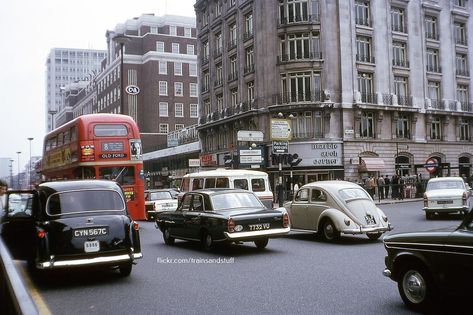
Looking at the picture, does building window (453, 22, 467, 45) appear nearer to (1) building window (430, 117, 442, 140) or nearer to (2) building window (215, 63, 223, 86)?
(1) building window (430, 117, 442, 140)

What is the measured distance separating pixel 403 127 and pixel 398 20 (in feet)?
31.5

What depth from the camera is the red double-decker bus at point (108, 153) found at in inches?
691

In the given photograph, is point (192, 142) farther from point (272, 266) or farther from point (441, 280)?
point (441, 280)

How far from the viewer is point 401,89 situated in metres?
44.6

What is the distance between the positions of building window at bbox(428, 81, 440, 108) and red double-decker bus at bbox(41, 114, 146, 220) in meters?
35.7

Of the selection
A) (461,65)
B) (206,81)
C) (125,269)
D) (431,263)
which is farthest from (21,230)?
(461,65)

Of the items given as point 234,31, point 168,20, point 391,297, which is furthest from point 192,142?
point 391,297

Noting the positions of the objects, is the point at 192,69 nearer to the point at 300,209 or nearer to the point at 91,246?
the point at 300,209

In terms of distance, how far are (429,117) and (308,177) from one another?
45.4 feet

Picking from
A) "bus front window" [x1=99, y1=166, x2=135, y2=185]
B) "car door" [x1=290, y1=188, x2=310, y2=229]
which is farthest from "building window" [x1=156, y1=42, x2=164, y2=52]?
"car door" [x1=290, y1=188, x2=310, y2=229]

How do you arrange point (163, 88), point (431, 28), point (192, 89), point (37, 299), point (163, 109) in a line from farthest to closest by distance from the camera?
point (192, 89) → point (163, 88) → point (163, 109) → point (431, 28) → point (37, 299)

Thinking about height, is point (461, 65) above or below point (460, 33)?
below

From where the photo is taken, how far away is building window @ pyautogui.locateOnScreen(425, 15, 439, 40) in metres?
46.9

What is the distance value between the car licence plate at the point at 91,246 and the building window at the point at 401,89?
39.4 meters
